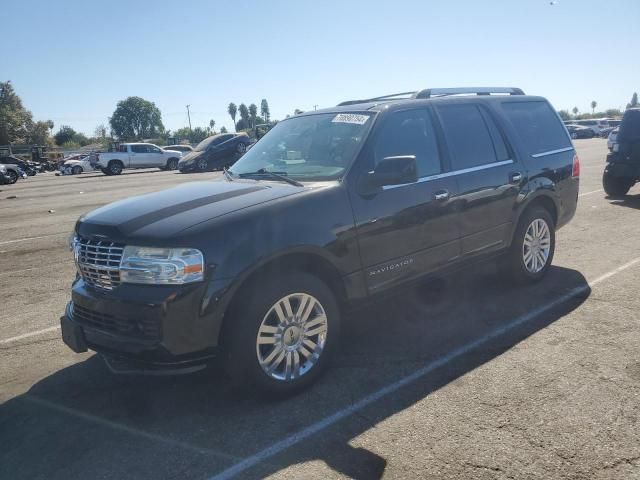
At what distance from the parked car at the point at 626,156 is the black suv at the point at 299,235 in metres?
6.75

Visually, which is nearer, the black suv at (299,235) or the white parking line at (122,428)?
the white parking line at (122,428)

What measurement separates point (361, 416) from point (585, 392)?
1.47 meters

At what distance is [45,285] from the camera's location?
6.30 m

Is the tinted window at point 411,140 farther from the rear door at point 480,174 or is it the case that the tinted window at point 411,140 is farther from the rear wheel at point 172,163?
the rear wheel at point 172,163

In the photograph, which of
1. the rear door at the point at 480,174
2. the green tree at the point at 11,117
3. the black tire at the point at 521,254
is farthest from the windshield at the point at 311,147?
the green tree at the point at 11,117

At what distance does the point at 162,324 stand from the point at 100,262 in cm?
66

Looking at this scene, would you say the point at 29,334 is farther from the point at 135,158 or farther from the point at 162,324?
the point at 135,158

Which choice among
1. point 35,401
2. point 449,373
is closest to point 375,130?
point 449,373

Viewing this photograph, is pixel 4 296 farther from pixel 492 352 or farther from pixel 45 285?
pixel 492 352

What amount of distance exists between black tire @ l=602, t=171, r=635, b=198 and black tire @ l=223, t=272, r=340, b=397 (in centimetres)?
994

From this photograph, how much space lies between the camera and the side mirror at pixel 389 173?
3686 millimetres

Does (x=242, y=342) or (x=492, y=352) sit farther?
(x=492, y=352)

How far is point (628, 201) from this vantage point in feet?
35.2

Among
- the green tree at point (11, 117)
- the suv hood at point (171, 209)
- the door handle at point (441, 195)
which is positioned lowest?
the door handle at point (441, 195)
